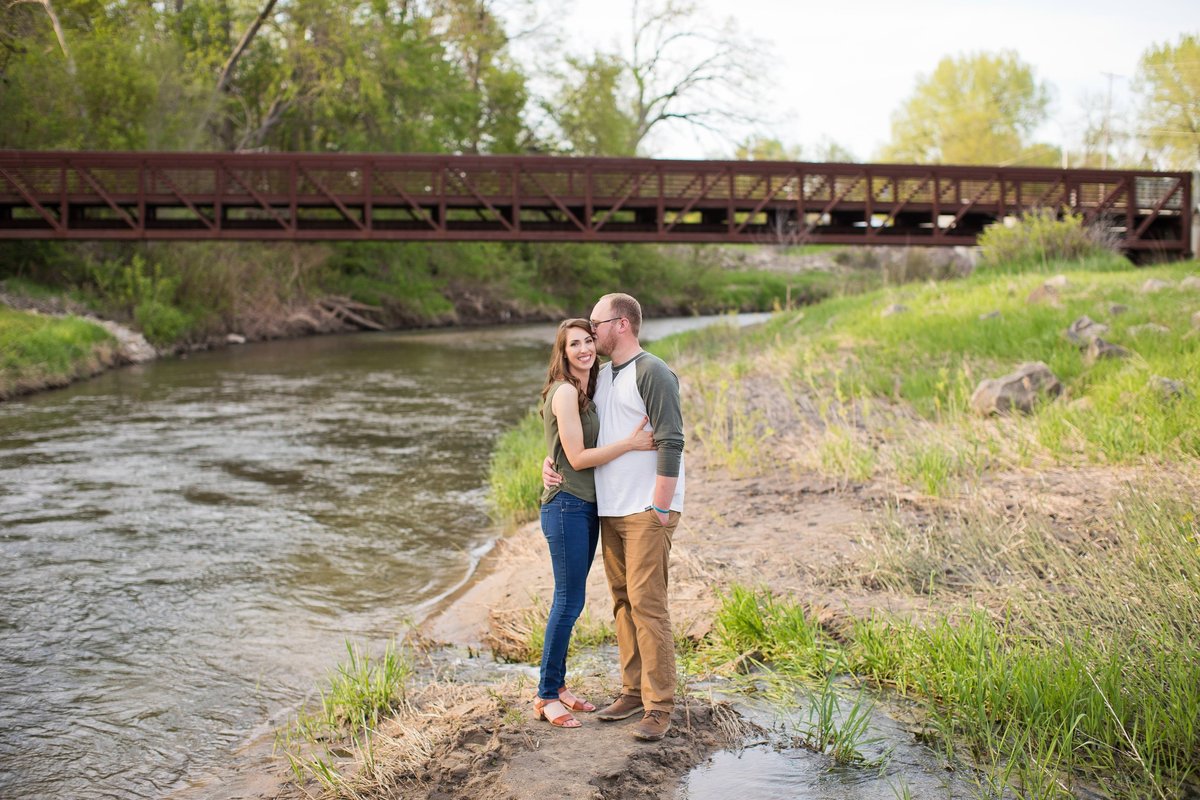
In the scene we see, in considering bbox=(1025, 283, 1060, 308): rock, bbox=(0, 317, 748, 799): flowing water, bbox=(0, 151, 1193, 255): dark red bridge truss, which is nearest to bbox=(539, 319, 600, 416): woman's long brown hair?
bbox=(0, 317, 748, 799): flowing water

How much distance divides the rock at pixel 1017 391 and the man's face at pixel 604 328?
6399 millimetres

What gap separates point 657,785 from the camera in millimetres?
4211

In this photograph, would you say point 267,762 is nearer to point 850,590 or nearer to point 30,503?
point 850,590

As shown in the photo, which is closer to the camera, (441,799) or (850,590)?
(441,799)

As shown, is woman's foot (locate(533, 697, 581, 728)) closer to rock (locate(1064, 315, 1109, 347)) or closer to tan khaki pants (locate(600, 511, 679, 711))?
tan khaki pants (locate(600, 511, 679, 711))

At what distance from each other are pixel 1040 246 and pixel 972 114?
182 feet

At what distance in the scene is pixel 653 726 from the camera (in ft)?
14.9

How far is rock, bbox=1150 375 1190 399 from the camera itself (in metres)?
8.97

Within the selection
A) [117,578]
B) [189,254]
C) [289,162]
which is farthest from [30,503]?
[189,254]

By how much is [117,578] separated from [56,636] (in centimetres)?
149

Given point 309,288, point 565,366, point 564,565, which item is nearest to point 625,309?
point 565,366

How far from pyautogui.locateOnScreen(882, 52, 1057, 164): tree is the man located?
71.8m

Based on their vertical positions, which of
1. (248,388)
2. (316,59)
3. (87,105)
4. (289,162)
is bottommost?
(248,388)

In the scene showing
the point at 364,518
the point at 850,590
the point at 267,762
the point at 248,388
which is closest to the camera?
the point at 267,762
